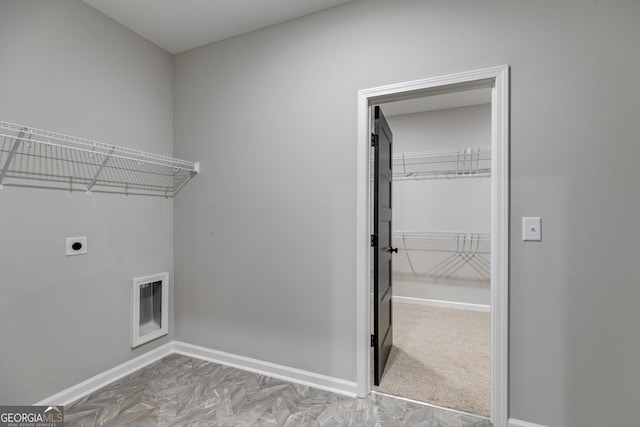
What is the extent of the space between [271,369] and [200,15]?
2612 mm

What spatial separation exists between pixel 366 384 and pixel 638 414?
1.35m

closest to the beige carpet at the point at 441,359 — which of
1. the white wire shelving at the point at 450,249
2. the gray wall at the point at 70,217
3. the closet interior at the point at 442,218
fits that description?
the closet interior at the point at 442,218

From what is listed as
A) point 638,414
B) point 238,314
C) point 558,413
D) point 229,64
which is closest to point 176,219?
point 238,314

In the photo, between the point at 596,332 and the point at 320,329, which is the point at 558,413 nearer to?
the point at 596,332

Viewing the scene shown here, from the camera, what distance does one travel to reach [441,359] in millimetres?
2582

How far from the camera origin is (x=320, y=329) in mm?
2141

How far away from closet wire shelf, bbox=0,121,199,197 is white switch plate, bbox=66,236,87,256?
32 centimetres

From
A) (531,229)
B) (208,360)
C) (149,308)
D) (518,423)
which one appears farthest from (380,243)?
(149,308)

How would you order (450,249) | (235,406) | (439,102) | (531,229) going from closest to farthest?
(531,229) < (235,406) < (439,102) < (450,249)

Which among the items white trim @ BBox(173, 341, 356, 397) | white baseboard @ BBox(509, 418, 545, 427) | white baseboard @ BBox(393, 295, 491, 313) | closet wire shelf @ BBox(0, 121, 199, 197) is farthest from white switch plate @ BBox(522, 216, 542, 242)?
white baseboard @ BBox(393, 295, 491, 313)

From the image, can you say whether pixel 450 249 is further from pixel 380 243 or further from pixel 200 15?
pixel 200 15

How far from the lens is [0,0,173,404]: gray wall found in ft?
5.59

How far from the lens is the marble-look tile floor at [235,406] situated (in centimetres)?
177

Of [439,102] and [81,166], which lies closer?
[81,166]
